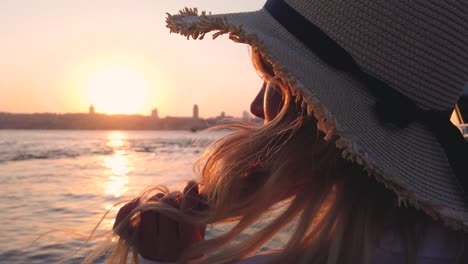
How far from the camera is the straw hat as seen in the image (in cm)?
107

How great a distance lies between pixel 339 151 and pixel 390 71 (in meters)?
0.26

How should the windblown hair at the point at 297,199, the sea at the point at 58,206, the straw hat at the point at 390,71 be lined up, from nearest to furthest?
the straw hat at the point at 390,71
the windblown hair at the point at 297,199
the sea at the point at 58,206

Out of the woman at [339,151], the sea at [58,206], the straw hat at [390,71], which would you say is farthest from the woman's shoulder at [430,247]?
the sea at [58,206]

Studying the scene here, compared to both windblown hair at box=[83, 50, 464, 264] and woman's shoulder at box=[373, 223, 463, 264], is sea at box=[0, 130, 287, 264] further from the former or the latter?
woman's shoulder at box=[373, 223, 463, 264]

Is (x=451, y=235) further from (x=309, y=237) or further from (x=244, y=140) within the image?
(x=244, y=140)

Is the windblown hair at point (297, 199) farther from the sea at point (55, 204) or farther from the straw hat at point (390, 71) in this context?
A: the sea at point (55, 204)

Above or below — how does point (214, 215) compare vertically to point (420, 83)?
below

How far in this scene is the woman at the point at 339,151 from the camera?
1.09 metres

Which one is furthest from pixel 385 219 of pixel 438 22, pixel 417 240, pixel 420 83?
pixel 438 22

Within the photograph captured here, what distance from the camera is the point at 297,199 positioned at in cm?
132

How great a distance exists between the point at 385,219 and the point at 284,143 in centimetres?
30

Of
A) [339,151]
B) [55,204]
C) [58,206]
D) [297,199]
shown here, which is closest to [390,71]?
[339,151]

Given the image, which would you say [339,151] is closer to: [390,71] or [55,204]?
[390,71]

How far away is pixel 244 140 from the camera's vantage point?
4.44 ft
